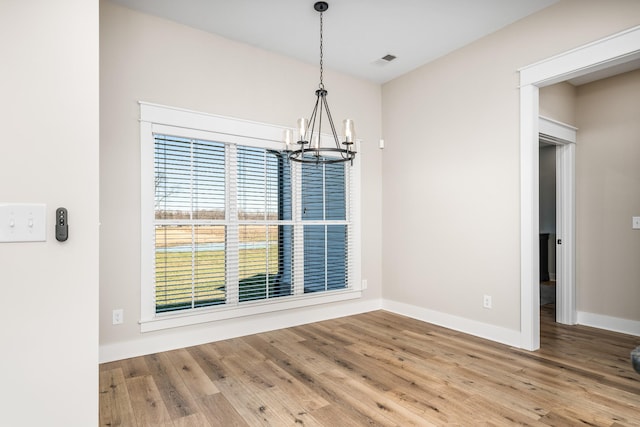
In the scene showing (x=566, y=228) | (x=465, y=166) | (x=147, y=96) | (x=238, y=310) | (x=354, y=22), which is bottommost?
(x=238, y=310)

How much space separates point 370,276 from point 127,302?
272 centimetres

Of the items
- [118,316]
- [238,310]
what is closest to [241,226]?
[238,310]

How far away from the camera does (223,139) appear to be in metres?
3.52

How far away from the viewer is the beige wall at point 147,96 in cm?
297

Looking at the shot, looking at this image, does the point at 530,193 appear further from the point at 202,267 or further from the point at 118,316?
the point at 118,316

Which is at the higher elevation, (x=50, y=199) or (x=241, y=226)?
(x=50, y=199)

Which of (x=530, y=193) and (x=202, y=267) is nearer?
(x=530, y=193)

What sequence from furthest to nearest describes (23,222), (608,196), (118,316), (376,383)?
(608,196) → (118,316) → (376,383) → (23,222)

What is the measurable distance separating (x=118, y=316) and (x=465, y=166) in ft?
11.4

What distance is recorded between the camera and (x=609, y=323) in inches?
152

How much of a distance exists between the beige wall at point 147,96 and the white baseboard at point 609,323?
120 inches

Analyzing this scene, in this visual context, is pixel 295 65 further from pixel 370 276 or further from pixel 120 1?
pixel 370 276

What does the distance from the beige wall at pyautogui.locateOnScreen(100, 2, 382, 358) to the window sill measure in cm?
7

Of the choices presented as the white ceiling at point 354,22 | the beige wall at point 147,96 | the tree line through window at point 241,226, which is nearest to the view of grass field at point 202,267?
the tree line through window at point 241,226
